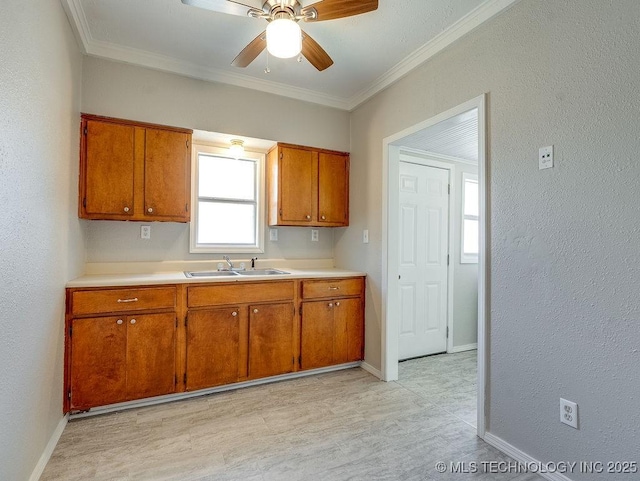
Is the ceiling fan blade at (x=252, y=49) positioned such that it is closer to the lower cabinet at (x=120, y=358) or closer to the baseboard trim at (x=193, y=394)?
the lower cabinet at (x=120, y=358)

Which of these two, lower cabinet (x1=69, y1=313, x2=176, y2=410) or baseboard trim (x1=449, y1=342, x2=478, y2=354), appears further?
baseboard trim (x1=449, y1=342, x2=478, y2=354)

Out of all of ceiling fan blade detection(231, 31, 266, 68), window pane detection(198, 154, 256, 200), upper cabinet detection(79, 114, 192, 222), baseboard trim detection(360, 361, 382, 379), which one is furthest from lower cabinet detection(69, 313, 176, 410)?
ceiling fan blade detection(231, 31, 266, 68)

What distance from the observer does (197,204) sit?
3.12 meters

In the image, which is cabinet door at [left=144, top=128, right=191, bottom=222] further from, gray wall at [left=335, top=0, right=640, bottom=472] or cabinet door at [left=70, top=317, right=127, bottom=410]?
gray wall at [left=335, top=0, right=640, bottom=472]

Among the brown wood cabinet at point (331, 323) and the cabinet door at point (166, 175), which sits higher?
the cabinet door at point (166, 175)

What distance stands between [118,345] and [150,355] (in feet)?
0.72

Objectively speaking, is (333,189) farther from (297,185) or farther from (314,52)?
(314,52)

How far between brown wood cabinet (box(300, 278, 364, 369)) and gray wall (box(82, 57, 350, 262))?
0.68 metres

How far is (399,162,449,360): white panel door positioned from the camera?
3.49 m

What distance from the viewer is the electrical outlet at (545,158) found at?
1.69 m

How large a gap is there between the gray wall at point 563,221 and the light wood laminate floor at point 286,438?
46 cm

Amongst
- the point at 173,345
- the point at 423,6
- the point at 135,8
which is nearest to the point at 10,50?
the point at 135,8

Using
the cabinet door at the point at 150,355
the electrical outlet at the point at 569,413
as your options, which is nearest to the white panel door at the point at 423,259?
the electrical outlet at the point at 569,413

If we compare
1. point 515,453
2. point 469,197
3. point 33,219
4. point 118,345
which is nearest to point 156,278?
point 118,345
